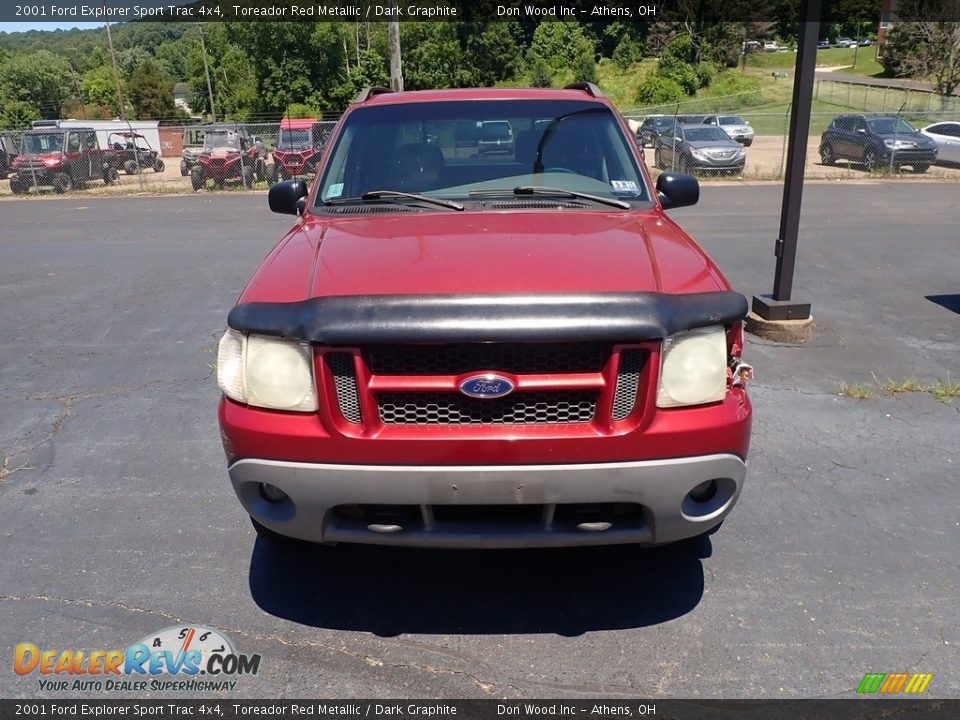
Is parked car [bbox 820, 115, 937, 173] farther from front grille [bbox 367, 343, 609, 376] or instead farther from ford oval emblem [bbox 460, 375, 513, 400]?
ford oval emblem [bbox 460, 375, 513, 400]

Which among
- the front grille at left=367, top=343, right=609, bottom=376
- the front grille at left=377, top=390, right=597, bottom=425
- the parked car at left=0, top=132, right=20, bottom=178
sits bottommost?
the parked car at left=0, top=132, right=20, bottom=178

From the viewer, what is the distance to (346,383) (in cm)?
269

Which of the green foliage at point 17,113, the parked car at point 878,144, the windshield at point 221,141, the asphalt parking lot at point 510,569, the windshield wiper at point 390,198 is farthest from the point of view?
the green foliage at point 17,113

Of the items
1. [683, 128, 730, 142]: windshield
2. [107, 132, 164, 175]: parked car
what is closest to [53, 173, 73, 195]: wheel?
[107, 132, 164, 175]: parked car

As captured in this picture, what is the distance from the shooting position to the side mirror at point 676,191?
427cm

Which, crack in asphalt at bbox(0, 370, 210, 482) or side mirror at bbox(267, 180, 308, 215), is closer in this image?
side mirror at bbox(267, 180, 308, 215)

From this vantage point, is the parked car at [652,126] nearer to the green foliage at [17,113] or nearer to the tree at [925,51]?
the tree at [925,51]

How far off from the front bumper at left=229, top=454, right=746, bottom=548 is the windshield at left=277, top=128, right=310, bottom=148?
2329 cm

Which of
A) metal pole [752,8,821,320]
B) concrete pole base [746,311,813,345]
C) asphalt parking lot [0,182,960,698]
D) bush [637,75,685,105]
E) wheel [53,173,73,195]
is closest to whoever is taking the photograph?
asphalt parking lot [0,182,960,698]

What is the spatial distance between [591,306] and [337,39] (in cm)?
6102

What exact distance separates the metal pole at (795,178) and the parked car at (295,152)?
18.5m

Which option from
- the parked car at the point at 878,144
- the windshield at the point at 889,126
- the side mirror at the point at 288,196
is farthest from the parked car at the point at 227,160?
the side mirror at the point at 288,196

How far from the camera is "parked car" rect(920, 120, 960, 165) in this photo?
74.6 feet

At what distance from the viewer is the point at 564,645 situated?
301 centimetres
